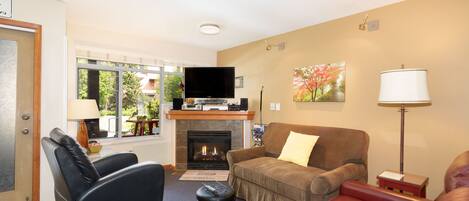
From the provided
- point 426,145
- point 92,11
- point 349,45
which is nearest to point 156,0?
point 92,11

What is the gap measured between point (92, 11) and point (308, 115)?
127 inches

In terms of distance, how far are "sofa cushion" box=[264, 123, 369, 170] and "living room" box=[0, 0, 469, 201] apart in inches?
0.5

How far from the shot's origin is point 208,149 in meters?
4.56

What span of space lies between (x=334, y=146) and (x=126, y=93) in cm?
347

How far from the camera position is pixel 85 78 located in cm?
395

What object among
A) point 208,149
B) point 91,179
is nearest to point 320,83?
point 208,149

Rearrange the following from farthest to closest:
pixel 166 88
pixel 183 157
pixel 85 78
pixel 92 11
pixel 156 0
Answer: pixel 166 88, pixel 183 157, pixel 85 78, pixel 92 11, pixel 156 0

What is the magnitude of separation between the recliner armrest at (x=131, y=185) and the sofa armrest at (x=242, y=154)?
1.28 m

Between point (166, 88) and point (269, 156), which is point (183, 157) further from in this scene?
point (269, 156)

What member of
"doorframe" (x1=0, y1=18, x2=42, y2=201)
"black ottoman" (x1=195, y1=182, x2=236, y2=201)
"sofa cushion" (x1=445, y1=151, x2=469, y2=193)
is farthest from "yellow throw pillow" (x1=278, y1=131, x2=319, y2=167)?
"doorframe" (x1=0, y1=18, x2=42, y2=201)

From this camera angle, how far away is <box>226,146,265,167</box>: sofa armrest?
3242 mm

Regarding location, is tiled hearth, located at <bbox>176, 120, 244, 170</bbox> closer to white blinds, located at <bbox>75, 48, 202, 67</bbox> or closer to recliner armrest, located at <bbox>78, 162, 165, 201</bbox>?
white blinds, located at <bbox>75, 48, 202, 67</bbox>

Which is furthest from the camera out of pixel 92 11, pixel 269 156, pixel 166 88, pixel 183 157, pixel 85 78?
pixel 166 88

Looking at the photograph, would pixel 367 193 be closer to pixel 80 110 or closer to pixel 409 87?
pixel 409 87
